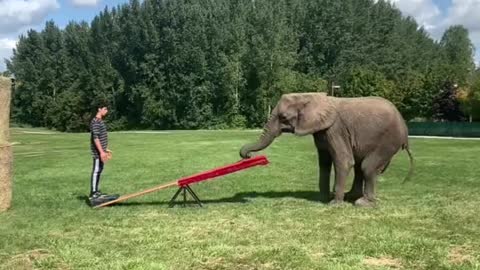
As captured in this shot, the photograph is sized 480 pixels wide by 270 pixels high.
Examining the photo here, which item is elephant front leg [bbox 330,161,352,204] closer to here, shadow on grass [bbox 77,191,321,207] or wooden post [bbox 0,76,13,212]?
shadow on grass [bbox 77,191,321,207]

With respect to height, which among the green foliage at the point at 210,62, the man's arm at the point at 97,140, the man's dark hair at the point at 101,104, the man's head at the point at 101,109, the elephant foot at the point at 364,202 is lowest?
the elephant foot at the point at 364,202

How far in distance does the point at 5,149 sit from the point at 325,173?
6.26 metres

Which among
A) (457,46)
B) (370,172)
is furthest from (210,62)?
(370,172)

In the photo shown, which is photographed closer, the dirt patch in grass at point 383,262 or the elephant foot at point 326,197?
the dirt patch in grass at point 383,262

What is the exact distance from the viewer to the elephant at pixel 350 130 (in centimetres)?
1194

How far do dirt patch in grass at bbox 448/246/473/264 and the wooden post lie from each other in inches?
314

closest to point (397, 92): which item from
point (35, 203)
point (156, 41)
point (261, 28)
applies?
point (261, 28)

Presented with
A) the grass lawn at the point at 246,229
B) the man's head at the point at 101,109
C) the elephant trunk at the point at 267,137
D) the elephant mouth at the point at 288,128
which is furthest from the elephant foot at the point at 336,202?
the man's head at the point at 101,109

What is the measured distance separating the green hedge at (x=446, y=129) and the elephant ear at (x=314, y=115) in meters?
47.1

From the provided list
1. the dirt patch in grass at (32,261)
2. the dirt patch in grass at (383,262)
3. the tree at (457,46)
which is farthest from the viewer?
the tree at (457,46)

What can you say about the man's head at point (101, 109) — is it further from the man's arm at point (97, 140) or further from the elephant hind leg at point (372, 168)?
the elephant hind leg at point (372, 168)

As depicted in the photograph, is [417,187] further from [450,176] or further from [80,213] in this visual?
[80,213]

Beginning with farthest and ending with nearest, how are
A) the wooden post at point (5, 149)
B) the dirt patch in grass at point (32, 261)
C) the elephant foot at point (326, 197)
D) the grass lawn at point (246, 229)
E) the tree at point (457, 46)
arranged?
the tree at point (457, 46) → the elephant foot at point (326, 197) → the wooden post at point (5, 149) → the grass lawn at point (246, 229) → the dirt patch in grass at point (32, 261)

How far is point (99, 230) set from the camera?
31.3 feet
